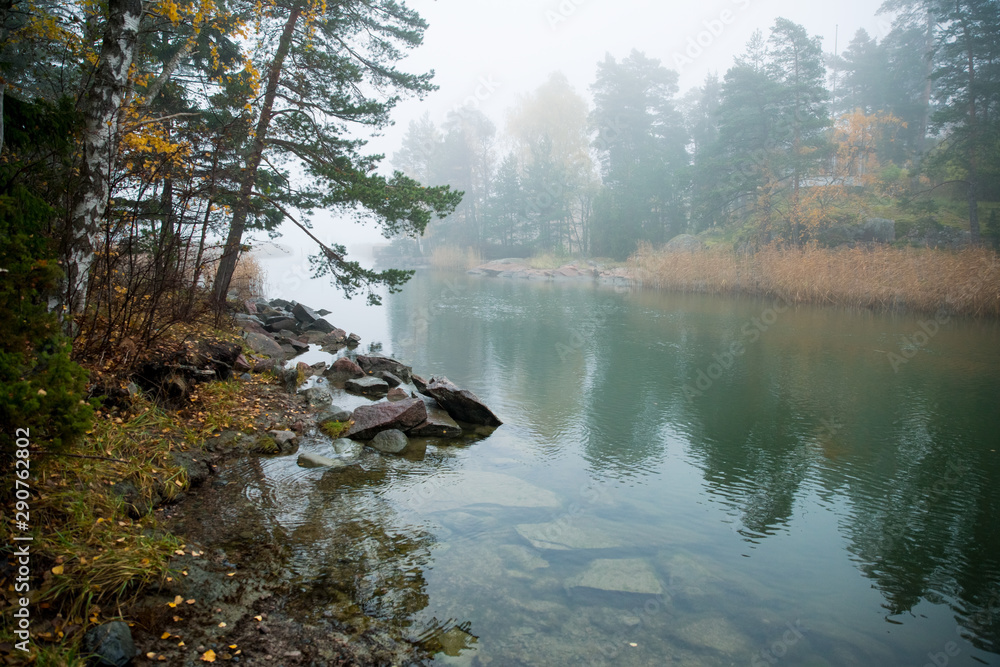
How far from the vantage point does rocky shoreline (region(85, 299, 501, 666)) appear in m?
3.14

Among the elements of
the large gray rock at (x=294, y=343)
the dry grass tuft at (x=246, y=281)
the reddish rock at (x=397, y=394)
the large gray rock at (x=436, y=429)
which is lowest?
the large gray rock at (x=436, y=429)

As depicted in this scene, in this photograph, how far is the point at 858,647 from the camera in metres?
3.87

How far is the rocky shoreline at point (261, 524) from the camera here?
314 cm

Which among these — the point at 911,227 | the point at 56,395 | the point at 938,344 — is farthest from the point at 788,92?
the point at 56,395

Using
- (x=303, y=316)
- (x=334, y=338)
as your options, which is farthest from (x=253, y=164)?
(x=303, y=316)

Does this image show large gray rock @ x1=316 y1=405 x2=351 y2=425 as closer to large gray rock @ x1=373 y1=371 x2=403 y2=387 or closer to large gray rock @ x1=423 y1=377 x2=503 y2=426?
large gray rock @ x1=423 y1=377 x2=503 y2=426

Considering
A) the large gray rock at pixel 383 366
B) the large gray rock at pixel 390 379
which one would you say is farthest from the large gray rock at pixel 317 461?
the large gray rock at pixel 383 366

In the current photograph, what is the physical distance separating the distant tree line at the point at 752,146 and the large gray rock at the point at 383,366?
85.7 feet

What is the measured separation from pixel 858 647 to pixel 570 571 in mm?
2075

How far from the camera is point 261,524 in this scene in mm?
4648

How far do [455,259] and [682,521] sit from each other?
43.8 metres

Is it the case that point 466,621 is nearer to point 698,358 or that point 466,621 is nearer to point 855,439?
point 855,439

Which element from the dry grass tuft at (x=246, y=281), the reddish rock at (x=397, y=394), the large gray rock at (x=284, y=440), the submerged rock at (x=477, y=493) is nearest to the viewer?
the submerged rock at (x=477, y=493)

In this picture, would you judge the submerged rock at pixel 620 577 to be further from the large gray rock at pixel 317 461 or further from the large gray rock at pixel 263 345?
the large gray rock at pixel 263 345
